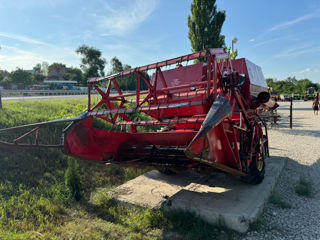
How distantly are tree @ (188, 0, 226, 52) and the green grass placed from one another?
15340 mm

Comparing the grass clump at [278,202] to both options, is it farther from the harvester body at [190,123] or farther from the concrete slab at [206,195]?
the harvester body at [190,123]

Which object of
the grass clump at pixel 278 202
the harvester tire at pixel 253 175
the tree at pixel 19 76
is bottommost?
the grass clump at pixel 278 202

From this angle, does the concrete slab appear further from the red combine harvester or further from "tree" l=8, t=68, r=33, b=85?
"tree" l=8, t=68, r=33, b=85

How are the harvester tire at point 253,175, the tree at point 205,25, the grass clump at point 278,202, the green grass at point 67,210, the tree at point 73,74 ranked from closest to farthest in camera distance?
1. the green grass at point 67,210
2. the grass clump at point 278,202
3. the harvester tire at point 253,175
4. the tree at point 205,25
5. the tree at point 73,74

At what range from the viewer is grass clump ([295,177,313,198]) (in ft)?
14.5

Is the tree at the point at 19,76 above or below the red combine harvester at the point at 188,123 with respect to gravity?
above

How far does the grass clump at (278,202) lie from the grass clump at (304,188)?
1.85ft

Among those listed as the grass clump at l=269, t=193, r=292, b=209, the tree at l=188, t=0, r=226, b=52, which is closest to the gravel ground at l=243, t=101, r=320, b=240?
the grass clump at l=269, t=193, r=292, b=209

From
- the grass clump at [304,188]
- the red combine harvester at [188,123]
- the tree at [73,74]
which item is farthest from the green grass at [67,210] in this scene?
the tree at [73,74]

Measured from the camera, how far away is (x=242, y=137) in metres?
4.05

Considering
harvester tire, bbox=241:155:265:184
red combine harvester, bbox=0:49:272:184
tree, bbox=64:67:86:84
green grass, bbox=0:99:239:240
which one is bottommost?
green grass, bbox=0:99:239:240

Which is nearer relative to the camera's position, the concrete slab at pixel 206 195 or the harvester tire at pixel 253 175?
the concrete slab at pixel 206 195

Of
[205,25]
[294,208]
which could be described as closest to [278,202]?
[294,208]

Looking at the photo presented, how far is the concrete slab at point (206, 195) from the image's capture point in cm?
333
